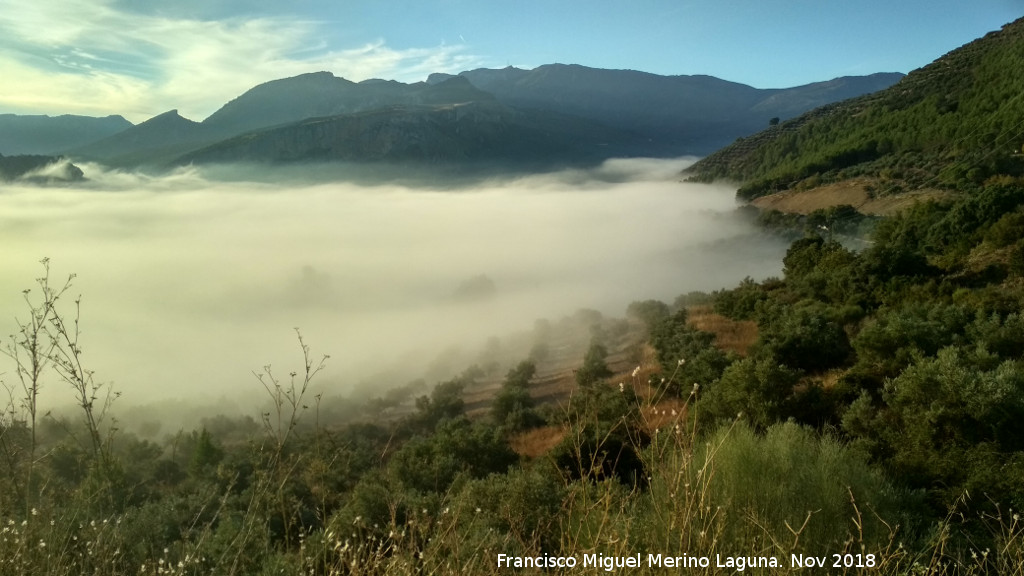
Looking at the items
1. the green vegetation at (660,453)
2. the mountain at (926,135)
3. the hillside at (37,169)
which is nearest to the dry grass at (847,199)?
the mountain at (926,135)

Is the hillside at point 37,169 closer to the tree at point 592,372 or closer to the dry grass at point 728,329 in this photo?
the tree at point 592,372

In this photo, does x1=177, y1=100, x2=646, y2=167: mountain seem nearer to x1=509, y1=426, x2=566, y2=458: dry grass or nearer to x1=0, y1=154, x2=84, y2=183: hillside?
x1=0, y1=154, x2=84, y2=183: hillside

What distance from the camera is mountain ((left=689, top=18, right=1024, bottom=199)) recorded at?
103 feet

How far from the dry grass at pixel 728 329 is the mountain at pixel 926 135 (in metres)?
16.2

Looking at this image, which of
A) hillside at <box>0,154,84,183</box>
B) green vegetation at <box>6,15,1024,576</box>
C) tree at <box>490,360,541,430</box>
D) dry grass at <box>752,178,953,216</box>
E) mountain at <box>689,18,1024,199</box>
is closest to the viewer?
green vegetation at <box>6,15,1024,576</box>

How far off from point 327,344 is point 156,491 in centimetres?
5250

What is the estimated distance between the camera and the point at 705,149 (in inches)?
7480

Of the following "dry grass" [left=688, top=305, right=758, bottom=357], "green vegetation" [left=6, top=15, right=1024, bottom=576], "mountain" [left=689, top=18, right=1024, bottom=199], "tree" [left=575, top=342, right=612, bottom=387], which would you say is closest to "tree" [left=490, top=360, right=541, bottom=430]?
"green vegetation" [left=6, top=15, right=1024, bottom=576]

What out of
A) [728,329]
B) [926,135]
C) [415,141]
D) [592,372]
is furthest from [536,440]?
[415,141]

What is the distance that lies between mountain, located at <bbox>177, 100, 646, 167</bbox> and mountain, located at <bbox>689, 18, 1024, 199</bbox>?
4899 inches

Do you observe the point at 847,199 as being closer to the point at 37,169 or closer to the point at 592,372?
the point at 592,372

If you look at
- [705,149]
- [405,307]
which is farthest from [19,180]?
[705,149]

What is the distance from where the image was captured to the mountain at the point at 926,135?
103ft

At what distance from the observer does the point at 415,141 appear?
556 ft
